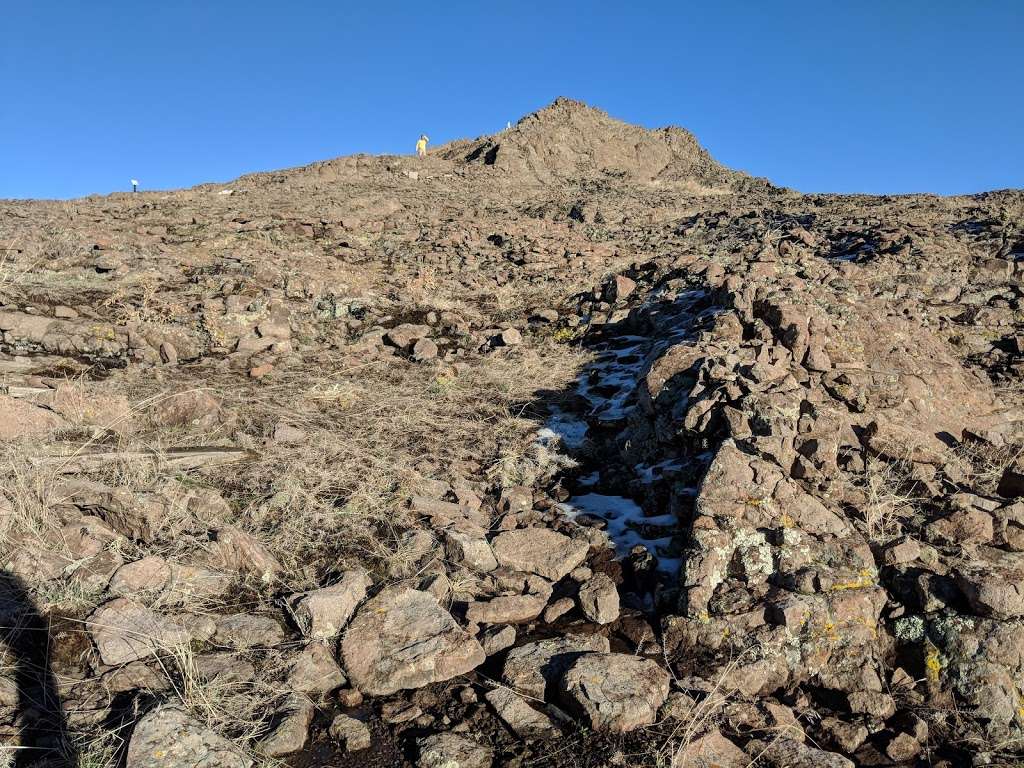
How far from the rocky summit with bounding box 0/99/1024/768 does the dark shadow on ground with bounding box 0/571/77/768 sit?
1cm

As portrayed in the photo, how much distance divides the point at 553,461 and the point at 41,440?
139 inches

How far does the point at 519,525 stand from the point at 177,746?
7.43ft

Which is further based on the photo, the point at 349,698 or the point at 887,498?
the point at 887,498

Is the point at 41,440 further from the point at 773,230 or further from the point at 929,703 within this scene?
the point at 773,230

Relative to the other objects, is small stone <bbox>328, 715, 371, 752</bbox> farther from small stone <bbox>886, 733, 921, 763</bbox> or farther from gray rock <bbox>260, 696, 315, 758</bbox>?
small stone <bbox>886, 733, 921, 763</bbox>

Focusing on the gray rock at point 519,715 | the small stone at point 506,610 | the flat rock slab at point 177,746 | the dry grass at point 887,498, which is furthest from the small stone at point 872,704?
the flat rock slab at point 177,746

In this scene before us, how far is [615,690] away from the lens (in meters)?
2.52

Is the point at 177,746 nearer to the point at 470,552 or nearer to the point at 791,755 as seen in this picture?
the point at 470,552

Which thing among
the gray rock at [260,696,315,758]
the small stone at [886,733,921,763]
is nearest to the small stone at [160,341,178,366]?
the gray rock at [260,696,315,758]

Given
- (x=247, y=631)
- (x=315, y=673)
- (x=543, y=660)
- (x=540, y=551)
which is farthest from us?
(x=540, y=551)

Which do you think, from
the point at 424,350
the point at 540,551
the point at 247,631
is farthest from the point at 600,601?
the point at 424,350

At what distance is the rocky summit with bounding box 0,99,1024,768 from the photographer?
2436 mm

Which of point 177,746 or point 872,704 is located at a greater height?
point 177,746

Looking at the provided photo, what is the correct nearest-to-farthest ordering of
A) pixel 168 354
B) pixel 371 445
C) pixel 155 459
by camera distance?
pixel 155 459
pixel 371 445
pixel 168 354
